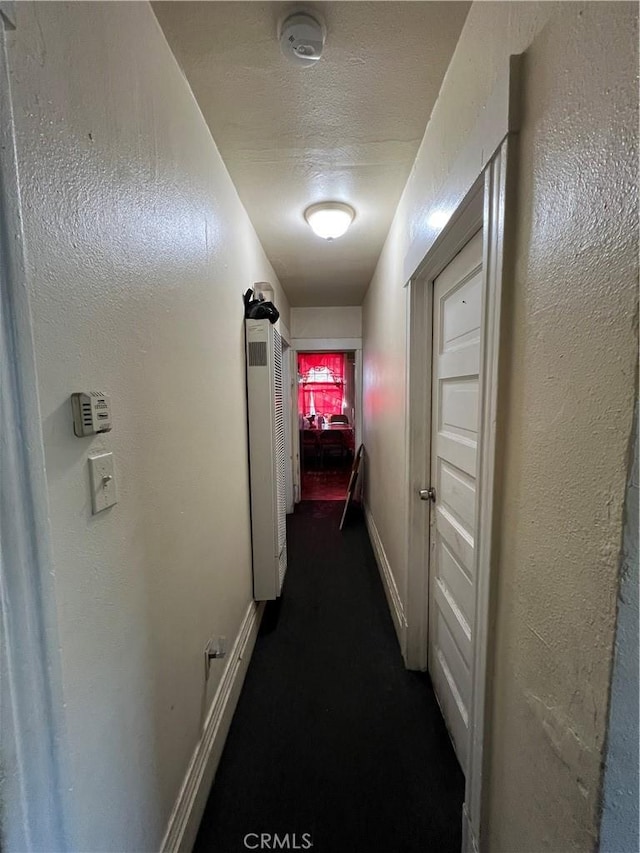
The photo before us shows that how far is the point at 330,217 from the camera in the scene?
1877 mm

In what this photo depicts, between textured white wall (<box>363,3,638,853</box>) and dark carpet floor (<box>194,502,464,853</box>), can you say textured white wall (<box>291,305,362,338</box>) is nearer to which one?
dark carpet floor (<box>194,502,464,853</box>)

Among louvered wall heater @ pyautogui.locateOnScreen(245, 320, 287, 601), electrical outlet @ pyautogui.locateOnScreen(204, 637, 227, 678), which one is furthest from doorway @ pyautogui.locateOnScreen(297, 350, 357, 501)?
electrical outlet @ pyautogui.locateOnScreen(204, 637, 227, 678)

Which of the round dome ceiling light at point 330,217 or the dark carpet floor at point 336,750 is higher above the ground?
the round dome ceiling light at point 330,217

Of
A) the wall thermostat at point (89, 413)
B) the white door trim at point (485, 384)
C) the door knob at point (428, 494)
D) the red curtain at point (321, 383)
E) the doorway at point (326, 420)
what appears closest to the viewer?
the wall thermostat at point (89, 413)

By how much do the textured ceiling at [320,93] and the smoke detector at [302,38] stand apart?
0.03 metres

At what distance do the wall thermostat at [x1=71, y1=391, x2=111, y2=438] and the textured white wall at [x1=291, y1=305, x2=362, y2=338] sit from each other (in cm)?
352

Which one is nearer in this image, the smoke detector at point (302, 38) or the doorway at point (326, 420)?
the smoke detector at point (302, 38)

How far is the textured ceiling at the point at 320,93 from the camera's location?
2.98 ft

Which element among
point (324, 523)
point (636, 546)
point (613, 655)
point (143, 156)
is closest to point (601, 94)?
point (636, 546)

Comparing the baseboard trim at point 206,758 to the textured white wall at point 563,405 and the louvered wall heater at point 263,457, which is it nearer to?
the louvered wall heater at point 263,457

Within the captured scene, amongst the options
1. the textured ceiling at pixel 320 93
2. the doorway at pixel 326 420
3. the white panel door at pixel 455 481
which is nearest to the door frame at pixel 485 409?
the white panel door at pixel 455 481

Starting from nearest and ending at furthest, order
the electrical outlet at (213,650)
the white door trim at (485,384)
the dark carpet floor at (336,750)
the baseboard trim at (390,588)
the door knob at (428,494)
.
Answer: the white door trim at (485,384)
the dark carpet floor at (336,750)
the electrical outlet at (213,650)
the door knob at (428,494)
the baseboard trim at (390,588)

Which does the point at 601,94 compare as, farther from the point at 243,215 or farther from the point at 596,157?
the point at 243,215

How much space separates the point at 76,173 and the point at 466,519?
1.42m
